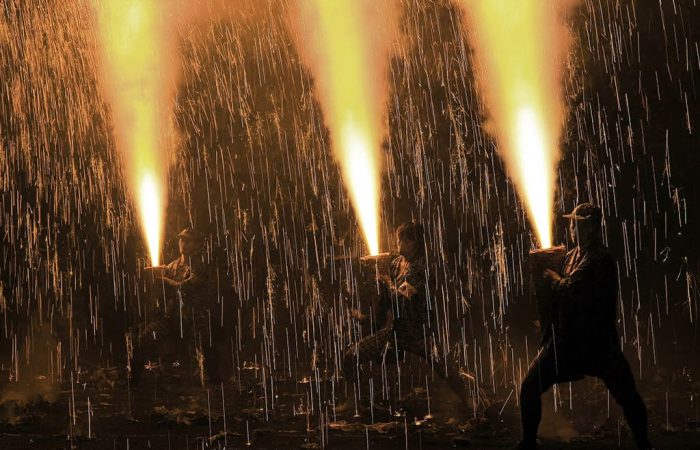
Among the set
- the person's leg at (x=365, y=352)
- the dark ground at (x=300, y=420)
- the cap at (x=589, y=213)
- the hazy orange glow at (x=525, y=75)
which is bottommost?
the dark ground at (x=300, y=420)

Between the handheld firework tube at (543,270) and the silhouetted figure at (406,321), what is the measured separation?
192cm

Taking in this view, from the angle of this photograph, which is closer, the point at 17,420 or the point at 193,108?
the point at 17,420

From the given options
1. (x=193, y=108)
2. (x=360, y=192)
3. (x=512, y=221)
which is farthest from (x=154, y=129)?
(x=512, y=221)

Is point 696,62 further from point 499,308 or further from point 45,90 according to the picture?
point 45,90

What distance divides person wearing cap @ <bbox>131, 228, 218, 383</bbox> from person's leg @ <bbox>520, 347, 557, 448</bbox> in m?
5.37

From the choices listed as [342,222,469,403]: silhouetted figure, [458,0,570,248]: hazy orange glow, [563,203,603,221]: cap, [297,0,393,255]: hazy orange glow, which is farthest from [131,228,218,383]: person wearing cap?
[563,203,603,221]: cap

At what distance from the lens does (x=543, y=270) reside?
5.73m

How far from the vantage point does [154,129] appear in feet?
41.0

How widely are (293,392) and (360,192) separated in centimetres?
318

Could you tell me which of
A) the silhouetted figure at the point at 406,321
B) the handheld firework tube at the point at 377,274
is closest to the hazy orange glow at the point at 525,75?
the silhouetted figure at the point at 406,321

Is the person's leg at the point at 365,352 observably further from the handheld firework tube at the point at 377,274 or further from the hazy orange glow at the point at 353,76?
the hazy orange glow at the point at 353,76

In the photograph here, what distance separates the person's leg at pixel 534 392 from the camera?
5.50m

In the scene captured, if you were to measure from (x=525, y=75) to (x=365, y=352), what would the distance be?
191 inches

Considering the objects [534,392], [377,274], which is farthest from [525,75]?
[534,392]
